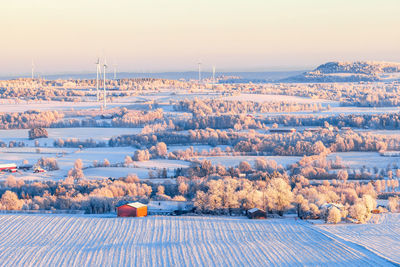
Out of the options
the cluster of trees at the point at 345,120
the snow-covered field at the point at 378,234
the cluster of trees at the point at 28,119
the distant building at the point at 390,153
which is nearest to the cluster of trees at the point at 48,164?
the snow-covered field at the point at 378,234

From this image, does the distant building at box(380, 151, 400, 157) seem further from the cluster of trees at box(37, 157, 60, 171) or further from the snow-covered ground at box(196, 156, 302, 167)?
the cluster of trees at box(37, 157, 60, 171)

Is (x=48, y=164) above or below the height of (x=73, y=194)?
below

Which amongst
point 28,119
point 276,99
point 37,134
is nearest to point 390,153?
point 37,134

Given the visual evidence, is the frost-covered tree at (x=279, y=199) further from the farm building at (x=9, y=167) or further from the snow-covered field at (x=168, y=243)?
the farm building at (x=9, y=167)

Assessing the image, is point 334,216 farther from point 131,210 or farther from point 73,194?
point 73,194

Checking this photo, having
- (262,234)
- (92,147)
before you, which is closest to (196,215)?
(262,234)

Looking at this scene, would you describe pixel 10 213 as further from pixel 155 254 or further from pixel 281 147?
pixel 281 147

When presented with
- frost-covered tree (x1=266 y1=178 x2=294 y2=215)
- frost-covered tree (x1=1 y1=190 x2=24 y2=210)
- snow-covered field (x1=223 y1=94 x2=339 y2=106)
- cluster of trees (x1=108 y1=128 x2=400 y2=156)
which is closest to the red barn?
frost-covered tree (x1=1 y1=190 x2=24 y2=210)

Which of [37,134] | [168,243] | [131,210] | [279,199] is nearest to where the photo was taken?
[168,243]
